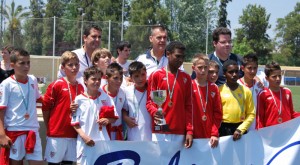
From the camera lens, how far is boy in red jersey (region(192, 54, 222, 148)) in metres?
6.01

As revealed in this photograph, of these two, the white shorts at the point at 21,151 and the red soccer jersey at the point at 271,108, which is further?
the red soccer jersey at the point at 271,108

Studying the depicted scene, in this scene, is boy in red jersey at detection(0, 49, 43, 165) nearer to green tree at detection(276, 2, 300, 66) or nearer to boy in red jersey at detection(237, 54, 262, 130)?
boy in red jersey at detection(237, 54, 262, 130)

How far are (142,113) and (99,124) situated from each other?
628 millimetres

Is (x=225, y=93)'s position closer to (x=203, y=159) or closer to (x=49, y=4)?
(x=203, y=159)

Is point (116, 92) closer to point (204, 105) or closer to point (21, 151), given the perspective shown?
point (204, 105)

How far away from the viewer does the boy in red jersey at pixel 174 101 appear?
227 inches

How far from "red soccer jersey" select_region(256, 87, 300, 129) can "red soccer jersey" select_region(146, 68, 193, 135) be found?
1.39 meters

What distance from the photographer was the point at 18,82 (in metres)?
5.59

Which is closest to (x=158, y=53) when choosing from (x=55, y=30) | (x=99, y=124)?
(x=99, y=124)

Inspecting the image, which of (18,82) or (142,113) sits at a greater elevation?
(18,82)

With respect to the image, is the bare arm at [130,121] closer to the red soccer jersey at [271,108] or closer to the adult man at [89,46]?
the adult man at [89,46]

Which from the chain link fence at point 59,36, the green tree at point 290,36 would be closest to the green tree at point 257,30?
the green tree at point 290,36

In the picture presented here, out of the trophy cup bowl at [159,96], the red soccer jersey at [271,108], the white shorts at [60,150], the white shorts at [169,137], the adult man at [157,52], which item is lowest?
the white shorts at [60,150]

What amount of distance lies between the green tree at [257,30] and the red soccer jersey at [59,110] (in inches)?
2466
